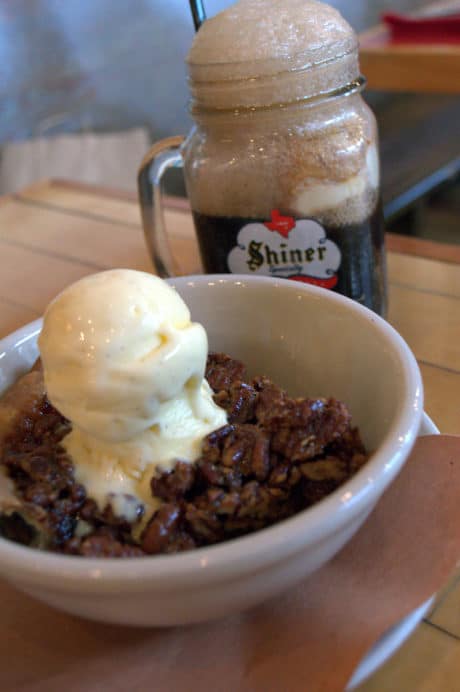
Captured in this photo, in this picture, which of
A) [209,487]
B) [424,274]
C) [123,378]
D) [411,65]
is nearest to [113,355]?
[123,378]

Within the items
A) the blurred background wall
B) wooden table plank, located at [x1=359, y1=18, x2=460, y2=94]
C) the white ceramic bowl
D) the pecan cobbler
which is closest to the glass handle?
the white ceramic bowl

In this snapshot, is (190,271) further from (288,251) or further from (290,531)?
(290,531)

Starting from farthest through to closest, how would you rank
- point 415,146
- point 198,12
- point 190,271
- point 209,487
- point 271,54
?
1. point 415,146
2. point 190,271
3. point 198,12
4. point 271,54
5. point 209,487

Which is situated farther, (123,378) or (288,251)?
(288,251)

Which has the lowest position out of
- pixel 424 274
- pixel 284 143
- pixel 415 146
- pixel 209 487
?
pixel 415 146

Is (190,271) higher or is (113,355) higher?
(113,355)

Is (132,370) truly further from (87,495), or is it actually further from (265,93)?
(265,93)

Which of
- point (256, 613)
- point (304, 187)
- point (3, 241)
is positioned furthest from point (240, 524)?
point (3, 241)
